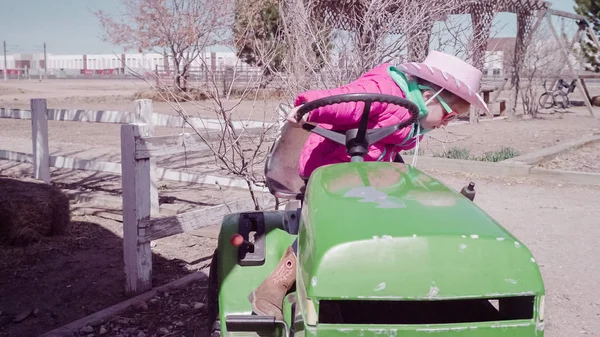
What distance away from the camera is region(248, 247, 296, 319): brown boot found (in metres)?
2.24

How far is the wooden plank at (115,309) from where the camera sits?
3.37 meters

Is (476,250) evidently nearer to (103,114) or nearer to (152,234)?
(152,234)

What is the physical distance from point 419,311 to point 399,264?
449 millimetres

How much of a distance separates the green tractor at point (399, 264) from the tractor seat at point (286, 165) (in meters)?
0.61

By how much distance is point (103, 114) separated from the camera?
6.88 metres

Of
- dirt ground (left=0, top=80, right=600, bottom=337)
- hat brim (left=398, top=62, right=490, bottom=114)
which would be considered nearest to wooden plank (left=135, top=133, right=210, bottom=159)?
dirt ground (left=0, top=80, right=600, bottom=337)

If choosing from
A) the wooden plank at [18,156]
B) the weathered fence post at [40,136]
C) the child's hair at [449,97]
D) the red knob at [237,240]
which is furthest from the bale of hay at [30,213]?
the child's hair at [449,97]

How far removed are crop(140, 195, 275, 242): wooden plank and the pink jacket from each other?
1.78 m

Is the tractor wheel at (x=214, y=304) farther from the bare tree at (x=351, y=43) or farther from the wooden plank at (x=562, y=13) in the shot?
the wooden plank at (x=562, y=13)

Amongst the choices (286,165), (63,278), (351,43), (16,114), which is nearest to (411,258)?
(286,165)

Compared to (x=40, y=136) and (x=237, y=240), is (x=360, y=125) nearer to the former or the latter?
(x=237, y=240)

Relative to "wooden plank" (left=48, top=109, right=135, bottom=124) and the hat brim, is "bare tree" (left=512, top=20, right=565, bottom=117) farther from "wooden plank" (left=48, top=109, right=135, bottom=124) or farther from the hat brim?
the hat brim

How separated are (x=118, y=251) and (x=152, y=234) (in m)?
1.05

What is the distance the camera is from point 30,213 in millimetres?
4863
